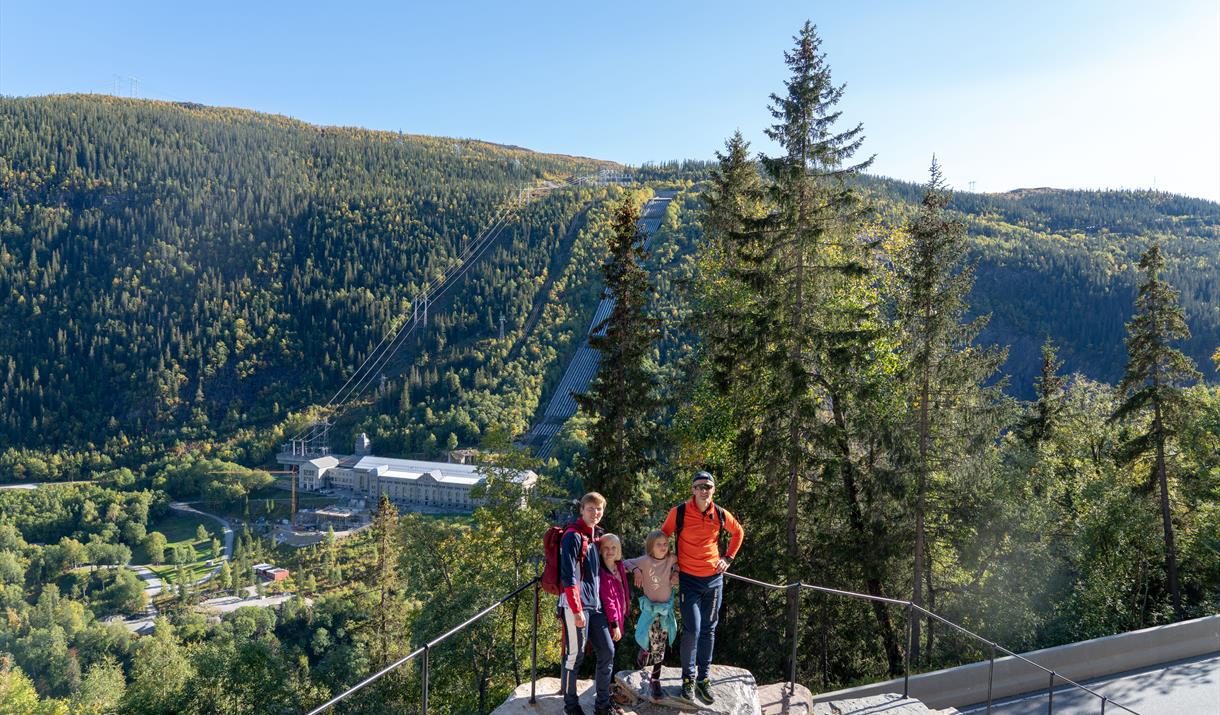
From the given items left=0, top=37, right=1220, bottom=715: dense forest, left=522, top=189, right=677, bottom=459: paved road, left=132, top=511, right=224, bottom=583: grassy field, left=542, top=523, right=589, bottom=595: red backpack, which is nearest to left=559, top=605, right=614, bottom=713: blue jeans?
left=542, top=523, right=589, bottom=595: red backpack

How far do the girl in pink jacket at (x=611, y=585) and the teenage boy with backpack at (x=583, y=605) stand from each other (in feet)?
0.18

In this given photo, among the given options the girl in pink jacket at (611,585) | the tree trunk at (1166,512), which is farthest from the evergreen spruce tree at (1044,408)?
the girl in pink jacket at (611,585)

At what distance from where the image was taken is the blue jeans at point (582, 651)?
5738 mm

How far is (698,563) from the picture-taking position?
6.12 m

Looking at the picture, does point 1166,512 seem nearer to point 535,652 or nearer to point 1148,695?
point 1148,695

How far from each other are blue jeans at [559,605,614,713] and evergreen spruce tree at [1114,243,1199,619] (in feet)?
56.2

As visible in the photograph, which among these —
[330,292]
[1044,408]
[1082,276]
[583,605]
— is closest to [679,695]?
[583,605]

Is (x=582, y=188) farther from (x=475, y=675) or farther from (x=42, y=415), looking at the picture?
(x=475, y=675)

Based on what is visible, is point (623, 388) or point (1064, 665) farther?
point (623, 388)

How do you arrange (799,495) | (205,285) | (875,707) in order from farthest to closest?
(205,285), (799,495), (875,707)

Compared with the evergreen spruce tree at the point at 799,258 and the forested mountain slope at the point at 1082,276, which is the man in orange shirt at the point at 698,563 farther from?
the forested mountain slope at the point at 1082,276

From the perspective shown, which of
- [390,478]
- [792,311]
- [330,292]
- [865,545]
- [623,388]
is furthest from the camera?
[330,292]

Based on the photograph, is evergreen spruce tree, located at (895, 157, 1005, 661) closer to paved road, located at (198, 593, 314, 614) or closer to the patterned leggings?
the patterned leggings

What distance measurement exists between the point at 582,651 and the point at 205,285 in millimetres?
193066
